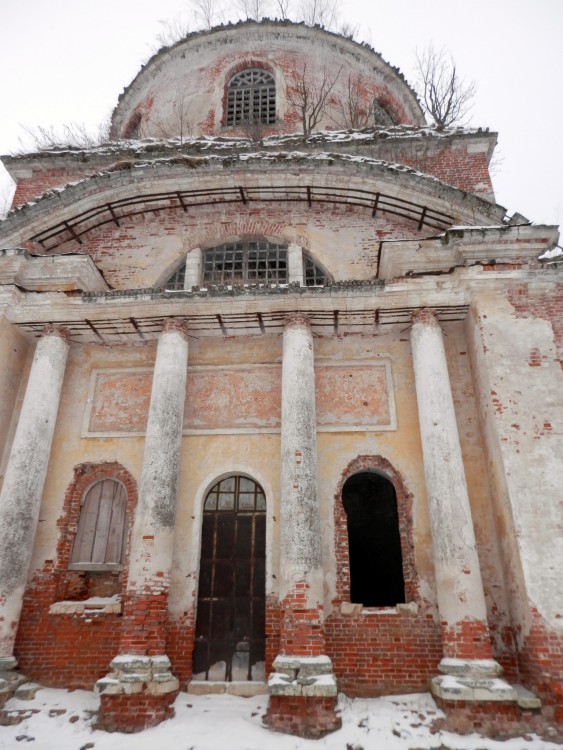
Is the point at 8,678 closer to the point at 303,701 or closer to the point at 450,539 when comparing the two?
the point at 303,701

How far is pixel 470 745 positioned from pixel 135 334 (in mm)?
7811

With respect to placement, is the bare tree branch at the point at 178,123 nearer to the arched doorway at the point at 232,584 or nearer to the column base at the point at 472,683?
the arched doorway at the point at 232,584

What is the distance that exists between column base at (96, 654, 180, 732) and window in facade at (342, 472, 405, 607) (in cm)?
645

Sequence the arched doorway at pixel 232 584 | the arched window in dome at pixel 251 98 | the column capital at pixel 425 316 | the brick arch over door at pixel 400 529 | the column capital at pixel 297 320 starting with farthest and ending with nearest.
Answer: the arched window in dome at pixel 251 98
the column capital at pixel 297 320
the column capital at pixel 425 316
the brick arch over door at pixel 400 529
the arched doorway at pixel 232 584

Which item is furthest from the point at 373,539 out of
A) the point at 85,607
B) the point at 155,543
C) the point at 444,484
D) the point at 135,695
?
the point at 135,695

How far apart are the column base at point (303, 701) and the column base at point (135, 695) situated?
1.33 metres

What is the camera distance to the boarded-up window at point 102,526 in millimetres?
8422

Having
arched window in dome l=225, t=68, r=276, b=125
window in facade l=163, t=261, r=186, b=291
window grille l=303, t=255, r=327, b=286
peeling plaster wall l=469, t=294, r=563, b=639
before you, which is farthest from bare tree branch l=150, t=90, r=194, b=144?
peeling plaster wall l=469, t=294, r=563, b=639

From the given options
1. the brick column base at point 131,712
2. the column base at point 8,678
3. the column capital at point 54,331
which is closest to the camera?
the brick column base at point 131,712

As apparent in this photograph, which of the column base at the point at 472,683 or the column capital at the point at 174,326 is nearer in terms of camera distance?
the column base at the point at 472,683

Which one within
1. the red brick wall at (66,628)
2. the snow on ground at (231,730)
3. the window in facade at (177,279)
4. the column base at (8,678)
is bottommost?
the snow on ground at (231,730)

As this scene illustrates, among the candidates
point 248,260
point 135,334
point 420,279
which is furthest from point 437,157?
point 135,334

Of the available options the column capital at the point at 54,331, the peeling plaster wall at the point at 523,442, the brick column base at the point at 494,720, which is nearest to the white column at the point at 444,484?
the peeling plaster wall at the point at 523,442

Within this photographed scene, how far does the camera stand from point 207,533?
27.5 feet
